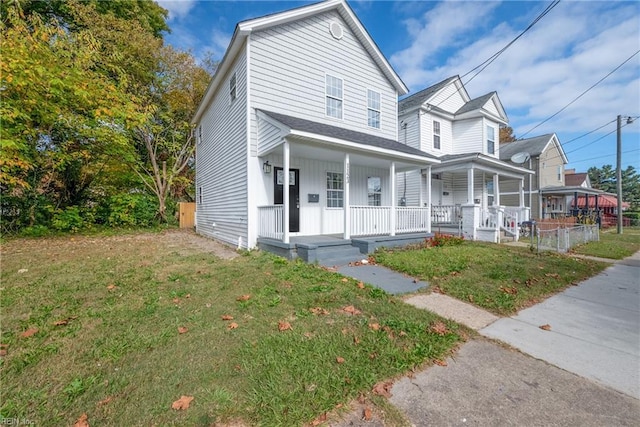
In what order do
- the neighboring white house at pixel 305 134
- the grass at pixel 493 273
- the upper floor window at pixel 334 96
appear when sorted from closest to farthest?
the grass at pixel 493 273
the neighboring white house at pixel 305 134
the upper floor window at pixel 334 96

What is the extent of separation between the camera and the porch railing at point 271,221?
745 cm

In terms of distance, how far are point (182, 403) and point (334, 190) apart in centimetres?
839

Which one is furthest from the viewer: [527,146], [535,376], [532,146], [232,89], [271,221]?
[527,146]

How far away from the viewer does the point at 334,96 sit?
1009 centimetres

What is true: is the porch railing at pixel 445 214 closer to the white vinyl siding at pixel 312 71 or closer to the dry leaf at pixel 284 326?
the white vinyl siding at pixel 312 71

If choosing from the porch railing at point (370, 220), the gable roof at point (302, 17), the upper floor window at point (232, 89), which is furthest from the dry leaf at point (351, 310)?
the upper floor window at point (232, 89)

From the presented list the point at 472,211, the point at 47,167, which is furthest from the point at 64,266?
the point at 472,211

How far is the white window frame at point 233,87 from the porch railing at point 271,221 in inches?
166

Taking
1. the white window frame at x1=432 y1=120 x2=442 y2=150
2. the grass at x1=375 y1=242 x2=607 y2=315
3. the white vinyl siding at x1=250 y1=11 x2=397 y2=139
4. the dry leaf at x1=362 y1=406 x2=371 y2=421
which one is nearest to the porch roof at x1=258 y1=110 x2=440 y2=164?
the white vinyl siding at x1=250 y1=11 x2=397 y2=139

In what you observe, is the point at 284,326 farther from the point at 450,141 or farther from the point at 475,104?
the point at 475,104

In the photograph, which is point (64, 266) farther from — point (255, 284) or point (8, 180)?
point (8, 180)

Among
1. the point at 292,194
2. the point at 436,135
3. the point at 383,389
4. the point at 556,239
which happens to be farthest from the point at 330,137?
the point at 436,135

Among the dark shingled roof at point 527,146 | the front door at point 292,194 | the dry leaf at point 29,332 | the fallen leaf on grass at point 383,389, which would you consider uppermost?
the dark shingled roof at point 527,146

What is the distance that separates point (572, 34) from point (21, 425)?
14316 millimetres
